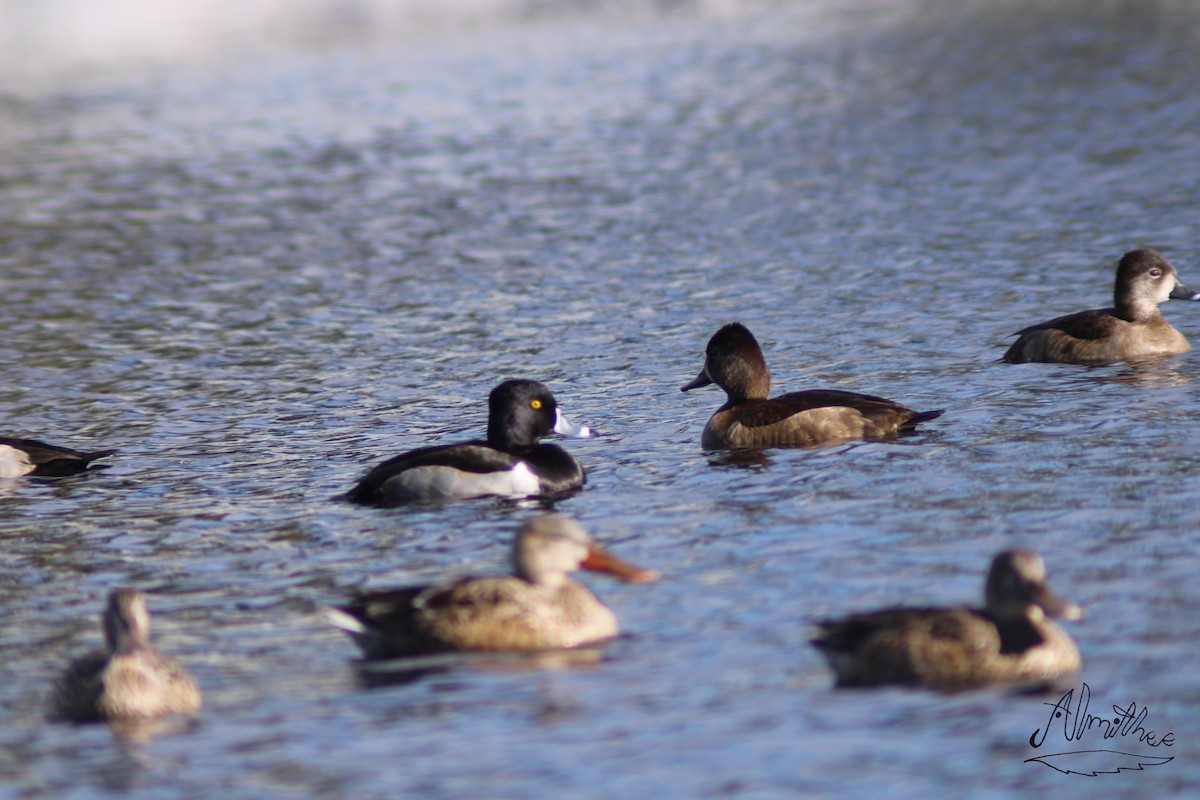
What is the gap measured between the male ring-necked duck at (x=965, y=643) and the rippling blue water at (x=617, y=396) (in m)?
0.18

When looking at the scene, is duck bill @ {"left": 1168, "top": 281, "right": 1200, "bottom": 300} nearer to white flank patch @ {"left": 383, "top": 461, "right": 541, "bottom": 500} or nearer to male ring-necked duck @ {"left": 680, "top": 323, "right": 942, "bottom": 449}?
male ring-necked duck @ {"left": 680, "top": 323, "right": 942, "bottom": 449}

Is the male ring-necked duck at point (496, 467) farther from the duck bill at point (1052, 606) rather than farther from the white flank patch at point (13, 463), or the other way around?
the duck bill at point (1052, 606)

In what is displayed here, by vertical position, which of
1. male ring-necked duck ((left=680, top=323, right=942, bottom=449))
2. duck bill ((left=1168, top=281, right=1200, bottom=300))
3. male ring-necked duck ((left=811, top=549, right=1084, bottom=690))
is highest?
duck bill ((left=1168, top=281, right=1200, bottom=300))

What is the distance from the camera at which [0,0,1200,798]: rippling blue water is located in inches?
318

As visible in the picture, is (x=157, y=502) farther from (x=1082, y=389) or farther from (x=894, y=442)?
(x=1082, y=389)

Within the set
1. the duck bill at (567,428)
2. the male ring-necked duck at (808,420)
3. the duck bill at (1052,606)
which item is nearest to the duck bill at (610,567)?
the duck bill at (1052,606)

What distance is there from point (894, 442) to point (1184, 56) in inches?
1215

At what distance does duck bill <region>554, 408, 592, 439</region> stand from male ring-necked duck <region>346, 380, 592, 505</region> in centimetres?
20

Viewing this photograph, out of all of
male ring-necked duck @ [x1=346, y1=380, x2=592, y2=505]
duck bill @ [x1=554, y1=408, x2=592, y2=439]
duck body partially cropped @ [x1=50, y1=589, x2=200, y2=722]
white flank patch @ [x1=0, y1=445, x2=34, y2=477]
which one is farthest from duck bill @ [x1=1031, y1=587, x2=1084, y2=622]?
white flank patch @ [x1=0, y1=445, x2=34, y2=477]

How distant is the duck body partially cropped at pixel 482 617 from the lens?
9086mm

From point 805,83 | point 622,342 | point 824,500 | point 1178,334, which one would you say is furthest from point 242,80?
point 824,500

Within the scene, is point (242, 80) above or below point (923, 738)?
above

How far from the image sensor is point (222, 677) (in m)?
9.09

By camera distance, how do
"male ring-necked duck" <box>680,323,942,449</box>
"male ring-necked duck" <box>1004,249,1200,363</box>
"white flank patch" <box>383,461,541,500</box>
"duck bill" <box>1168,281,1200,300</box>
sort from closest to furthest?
"white flank patch" <box>383,461,541,500</box>, "male ring-necked duck" <box>680,323,942,449</box>, "male ring-necked duck" <box>1004,249,1200,363</box>, "duck bill" <box>1168,281,1200,300</box>
